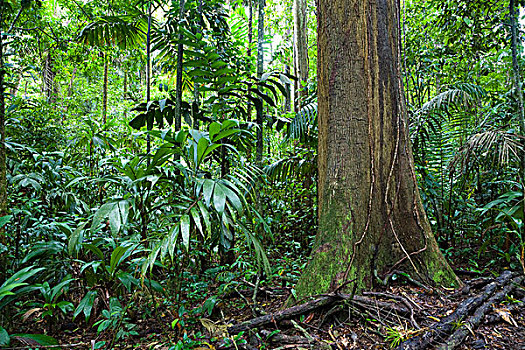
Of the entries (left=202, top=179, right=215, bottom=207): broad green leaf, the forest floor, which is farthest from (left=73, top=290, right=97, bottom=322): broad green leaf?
(left=202, top=179, right=215, bottom=207): broad green leaf

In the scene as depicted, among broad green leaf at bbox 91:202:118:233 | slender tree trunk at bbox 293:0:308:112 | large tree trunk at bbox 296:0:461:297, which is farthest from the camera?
slender tree trunk at bbox 293:0:308:112

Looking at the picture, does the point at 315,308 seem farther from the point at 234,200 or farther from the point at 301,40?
the point at 301,40

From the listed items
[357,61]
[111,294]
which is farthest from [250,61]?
[111,294]

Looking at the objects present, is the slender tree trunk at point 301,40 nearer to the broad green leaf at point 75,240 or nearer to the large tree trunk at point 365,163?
the large tree trunk at point 365,163

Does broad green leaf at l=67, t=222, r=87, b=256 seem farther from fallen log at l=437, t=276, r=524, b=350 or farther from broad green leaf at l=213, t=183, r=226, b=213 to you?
fallen log at l=437, t=276, r=524, b=350

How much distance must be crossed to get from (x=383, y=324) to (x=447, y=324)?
351 millimetres

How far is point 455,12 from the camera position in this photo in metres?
4.21

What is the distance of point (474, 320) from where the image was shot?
203 centimetres

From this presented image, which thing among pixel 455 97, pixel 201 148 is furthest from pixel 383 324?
pixel 455 97

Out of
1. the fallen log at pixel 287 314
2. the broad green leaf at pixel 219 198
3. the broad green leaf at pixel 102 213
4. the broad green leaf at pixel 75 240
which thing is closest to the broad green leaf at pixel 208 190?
the broad green leaf at pixel 219 198

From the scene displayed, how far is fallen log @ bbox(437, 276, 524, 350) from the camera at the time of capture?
1.85 meters

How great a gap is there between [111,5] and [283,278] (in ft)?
15.6

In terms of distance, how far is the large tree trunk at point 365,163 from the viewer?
248 centimetres

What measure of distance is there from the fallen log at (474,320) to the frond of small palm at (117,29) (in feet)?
14.6
